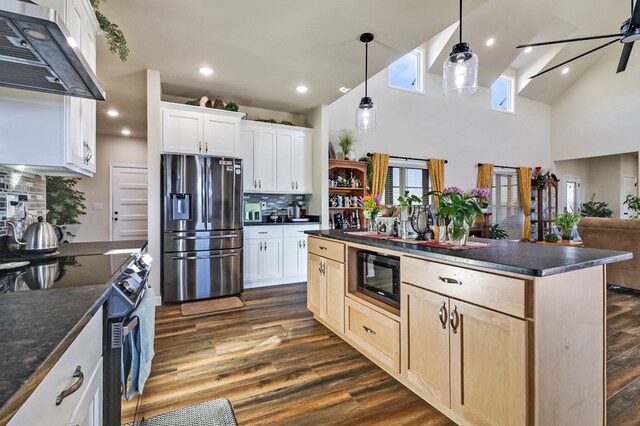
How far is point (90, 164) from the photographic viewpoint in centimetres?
214

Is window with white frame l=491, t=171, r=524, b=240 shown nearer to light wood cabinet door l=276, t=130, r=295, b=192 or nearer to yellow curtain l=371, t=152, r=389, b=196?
yellow curtain l=371, t=152, r=389, b=196

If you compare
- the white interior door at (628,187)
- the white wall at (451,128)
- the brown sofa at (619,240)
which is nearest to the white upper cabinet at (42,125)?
the white wall at (451,128)

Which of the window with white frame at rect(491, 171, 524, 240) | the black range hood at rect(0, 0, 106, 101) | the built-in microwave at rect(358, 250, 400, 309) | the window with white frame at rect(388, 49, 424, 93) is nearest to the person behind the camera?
the black range hood at rect(0, 0, 106, 101)

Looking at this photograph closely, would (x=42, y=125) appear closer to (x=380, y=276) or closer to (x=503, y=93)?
(x=380, y=276)

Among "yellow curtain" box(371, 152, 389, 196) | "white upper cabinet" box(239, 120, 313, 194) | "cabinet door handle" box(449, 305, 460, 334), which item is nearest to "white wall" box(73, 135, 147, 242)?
"white upper cabinet" box(239, 120, 313, 194)

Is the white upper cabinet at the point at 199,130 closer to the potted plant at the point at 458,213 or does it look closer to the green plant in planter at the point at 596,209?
the potted plant at the point at 458,213

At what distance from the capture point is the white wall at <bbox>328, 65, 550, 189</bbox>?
6.20 m

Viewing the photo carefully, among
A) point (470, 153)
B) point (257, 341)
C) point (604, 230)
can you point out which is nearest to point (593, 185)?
point (470, 153)

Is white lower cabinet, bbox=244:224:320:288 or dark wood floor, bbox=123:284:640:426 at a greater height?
white lower cabinet, bbox=244:224:320:288

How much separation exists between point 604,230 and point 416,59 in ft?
15.7

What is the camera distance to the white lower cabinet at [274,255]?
432 cm

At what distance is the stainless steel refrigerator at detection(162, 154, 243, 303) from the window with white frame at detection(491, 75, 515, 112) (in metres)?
7.28

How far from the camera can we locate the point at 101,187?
623 cm

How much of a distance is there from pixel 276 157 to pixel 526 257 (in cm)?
380
